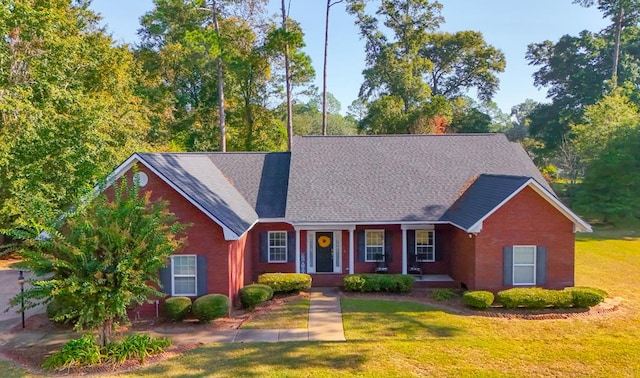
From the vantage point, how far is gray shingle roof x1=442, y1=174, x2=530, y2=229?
1620cm

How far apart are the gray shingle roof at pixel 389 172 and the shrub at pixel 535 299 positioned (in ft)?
14.7

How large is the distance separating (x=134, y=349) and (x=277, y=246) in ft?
29.3

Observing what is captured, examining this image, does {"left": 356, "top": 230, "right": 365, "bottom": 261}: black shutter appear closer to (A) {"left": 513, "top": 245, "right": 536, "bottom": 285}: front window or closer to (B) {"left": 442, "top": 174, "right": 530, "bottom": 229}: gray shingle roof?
→ (B) {"left": 442, "top": 174, "right": 530, "bottom": 229}: gray shingle roof

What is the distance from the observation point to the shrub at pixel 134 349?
36.1 feet

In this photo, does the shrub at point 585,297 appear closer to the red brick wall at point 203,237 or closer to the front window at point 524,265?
the front window at point 524,265

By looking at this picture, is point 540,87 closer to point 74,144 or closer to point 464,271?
point 464,271

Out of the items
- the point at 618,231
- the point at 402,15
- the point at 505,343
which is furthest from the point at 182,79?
the point at 618,231

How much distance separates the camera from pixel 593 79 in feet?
165

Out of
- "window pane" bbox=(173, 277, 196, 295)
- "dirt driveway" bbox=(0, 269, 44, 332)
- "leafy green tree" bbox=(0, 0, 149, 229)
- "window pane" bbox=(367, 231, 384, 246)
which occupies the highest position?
"leafy green tree" bbox=(0, 0, 149, 229)

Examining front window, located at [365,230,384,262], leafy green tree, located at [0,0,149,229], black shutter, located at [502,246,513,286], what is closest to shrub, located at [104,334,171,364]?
front window, located at [365,230,384,262]

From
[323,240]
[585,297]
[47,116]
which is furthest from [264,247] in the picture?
[47,116]

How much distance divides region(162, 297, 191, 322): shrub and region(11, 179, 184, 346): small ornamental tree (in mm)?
2540

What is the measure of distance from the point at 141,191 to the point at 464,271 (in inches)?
507

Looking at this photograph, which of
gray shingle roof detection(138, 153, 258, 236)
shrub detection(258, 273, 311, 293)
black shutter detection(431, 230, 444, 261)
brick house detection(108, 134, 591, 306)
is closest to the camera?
gray shingle roof detection(138, 153, 258, 236)
